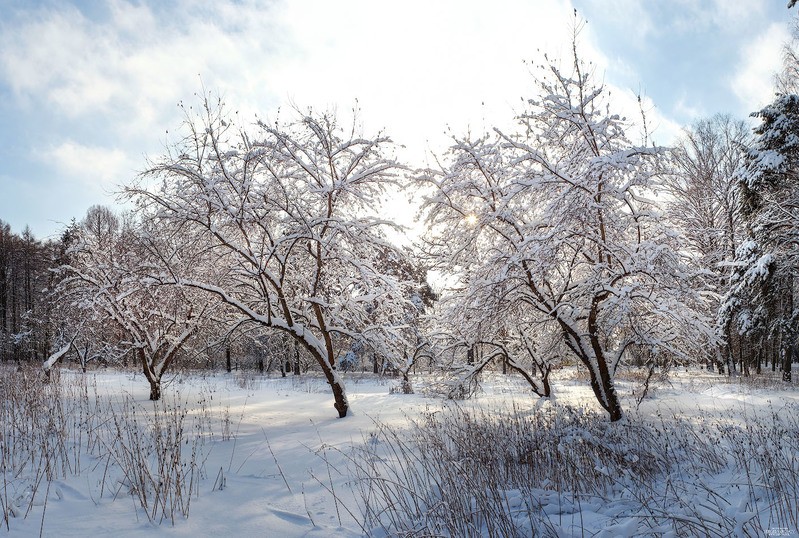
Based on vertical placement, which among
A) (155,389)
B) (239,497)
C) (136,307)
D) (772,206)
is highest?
(772,206)

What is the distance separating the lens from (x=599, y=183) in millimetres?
7098

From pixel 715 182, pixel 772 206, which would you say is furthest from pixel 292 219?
pixel 715 182

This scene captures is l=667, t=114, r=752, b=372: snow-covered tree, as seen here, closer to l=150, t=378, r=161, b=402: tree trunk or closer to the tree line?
the tree line

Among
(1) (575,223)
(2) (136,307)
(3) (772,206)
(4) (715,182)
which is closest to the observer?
(1) (575,223)

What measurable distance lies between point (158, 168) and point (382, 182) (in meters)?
4.57

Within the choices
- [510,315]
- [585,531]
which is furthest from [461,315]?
[585,531]

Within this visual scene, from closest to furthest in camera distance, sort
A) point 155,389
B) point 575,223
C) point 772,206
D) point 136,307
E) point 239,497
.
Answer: point 239,497
point 575,223
point 155,389
point 136,307
point 772,206

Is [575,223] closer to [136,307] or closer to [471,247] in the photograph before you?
[471,247]

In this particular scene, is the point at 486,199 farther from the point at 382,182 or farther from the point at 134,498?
the point at 134,498

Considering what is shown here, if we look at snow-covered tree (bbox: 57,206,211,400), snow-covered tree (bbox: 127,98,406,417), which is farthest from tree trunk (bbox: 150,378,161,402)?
snow-covered tree (bbox: 127,98,406,417)

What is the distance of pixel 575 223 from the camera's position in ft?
24.7

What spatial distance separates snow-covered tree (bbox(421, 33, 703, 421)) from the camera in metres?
7.07

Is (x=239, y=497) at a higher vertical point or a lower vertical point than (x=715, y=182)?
lower

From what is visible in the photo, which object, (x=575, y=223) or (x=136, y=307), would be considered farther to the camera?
(x=136, y=307)
